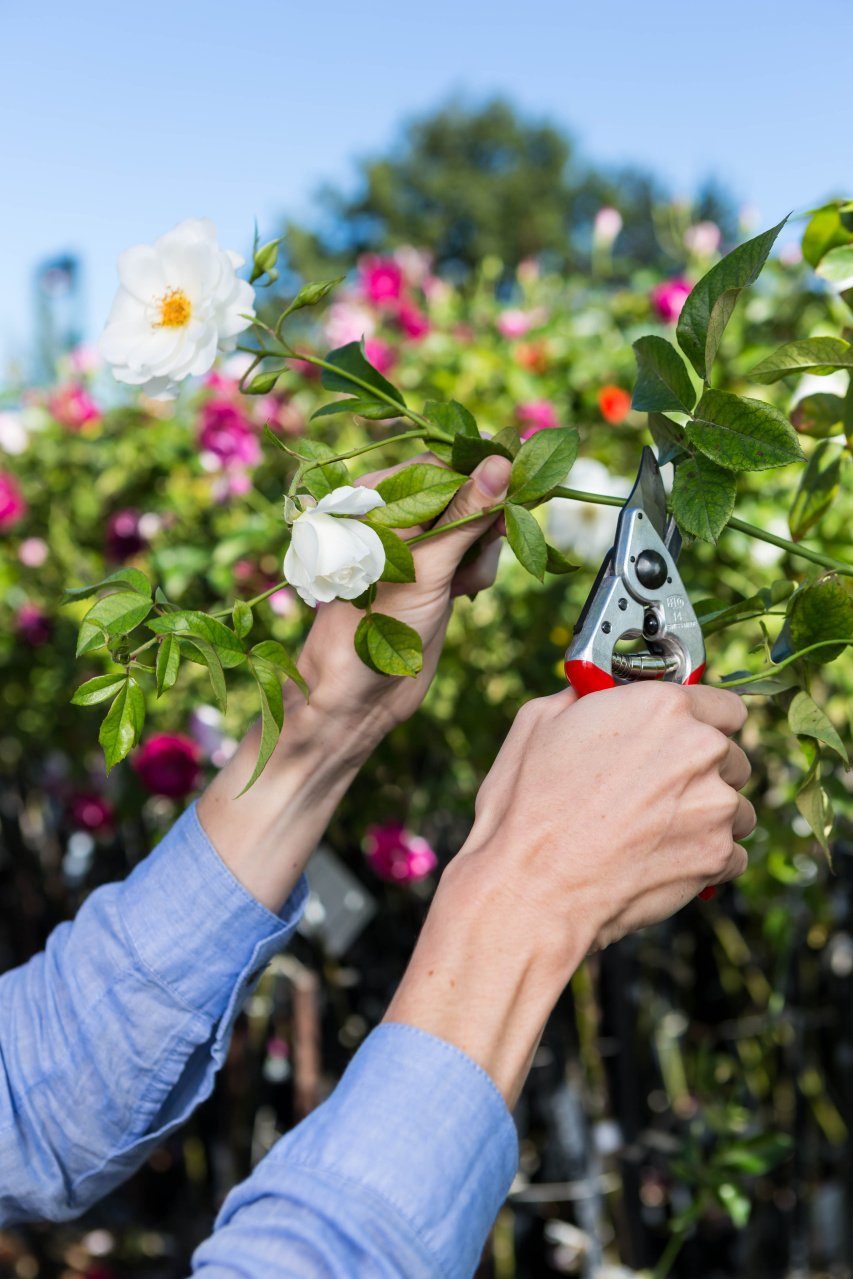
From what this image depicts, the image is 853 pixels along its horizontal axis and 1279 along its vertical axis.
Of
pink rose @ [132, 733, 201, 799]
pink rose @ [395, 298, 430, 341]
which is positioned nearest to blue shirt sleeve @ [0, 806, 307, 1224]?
pink rose @ [132, 733, 201, 799]

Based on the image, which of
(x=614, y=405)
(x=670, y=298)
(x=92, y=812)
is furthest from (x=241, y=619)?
(x=92, y=812)

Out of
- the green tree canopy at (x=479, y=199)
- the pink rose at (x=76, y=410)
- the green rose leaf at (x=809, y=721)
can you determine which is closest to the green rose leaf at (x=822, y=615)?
the green rose leaf at (x=809, y=721)

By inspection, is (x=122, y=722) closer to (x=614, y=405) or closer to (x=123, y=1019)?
(x=123, y=1019)

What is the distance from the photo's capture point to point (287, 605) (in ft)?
6.77

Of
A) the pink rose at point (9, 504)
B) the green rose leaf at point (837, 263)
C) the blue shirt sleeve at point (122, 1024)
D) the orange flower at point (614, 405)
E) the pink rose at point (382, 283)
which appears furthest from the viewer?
the pink rose at point (9, 504)

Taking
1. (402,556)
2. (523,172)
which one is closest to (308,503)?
(402,556)

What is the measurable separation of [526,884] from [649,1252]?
1.86m

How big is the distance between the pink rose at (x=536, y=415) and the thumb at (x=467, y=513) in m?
1.20

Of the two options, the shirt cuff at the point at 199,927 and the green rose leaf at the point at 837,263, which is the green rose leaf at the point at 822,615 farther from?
the shirt cuff at the point at 199,927

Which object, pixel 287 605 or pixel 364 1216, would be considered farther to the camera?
pixel 287 605

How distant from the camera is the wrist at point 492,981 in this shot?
707 mm

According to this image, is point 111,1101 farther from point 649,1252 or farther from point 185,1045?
point 649,1252

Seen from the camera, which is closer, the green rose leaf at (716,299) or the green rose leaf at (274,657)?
the green rose leaf at (716,299)

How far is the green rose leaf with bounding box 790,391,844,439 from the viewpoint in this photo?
3.34ft
